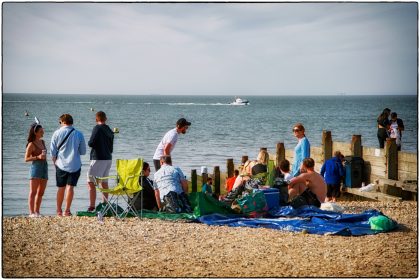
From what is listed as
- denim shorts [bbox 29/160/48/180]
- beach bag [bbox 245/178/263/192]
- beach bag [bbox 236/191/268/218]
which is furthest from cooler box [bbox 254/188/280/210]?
denim shorts [bbox 29/160/48/180]

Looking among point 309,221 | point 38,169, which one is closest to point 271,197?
point 309,221

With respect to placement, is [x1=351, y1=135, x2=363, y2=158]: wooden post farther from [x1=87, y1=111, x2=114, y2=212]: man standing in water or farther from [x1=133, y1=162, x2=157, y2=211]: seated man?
[x1=87, y1=111, x2=114, y2=212]: man standing in water

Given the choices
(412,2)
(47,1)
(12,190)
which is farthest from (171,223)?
(12,190)

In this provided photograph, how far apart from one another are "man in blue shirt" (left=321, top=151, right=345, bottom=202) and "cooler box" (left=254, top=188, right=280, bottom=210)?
3067 mm

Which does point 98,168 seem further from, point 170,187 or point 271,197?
point 271,197

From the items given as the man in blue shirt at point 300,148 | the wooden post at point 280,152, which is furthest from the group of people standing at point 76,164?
the wooden post at point 280,152

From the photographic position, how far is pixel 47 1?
811 cm

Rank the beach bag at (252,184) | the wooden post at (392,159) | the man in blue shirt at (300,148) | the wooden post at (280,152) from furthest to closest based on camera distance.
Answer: the wooden post at (280,152)
the wooden post at (392,159)
the man in blue shirt at (300,148)
the beach bag at (252,184)

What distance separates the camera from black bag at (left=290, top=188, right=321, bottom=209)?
33.2 ft

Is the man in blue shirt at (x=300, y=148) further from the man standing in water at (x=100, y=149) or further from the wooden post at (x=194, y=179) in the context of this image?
the wooden post at (x=194, y=179)

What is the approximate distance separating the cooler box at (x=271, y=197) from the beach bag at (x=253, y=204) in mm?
102

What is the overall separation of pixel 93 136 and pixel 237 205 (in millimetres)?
2459

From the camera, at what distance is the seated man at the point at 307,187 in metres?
10.2

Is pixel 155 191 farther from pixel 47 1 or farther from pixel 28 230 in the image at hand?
pixel 47 1
